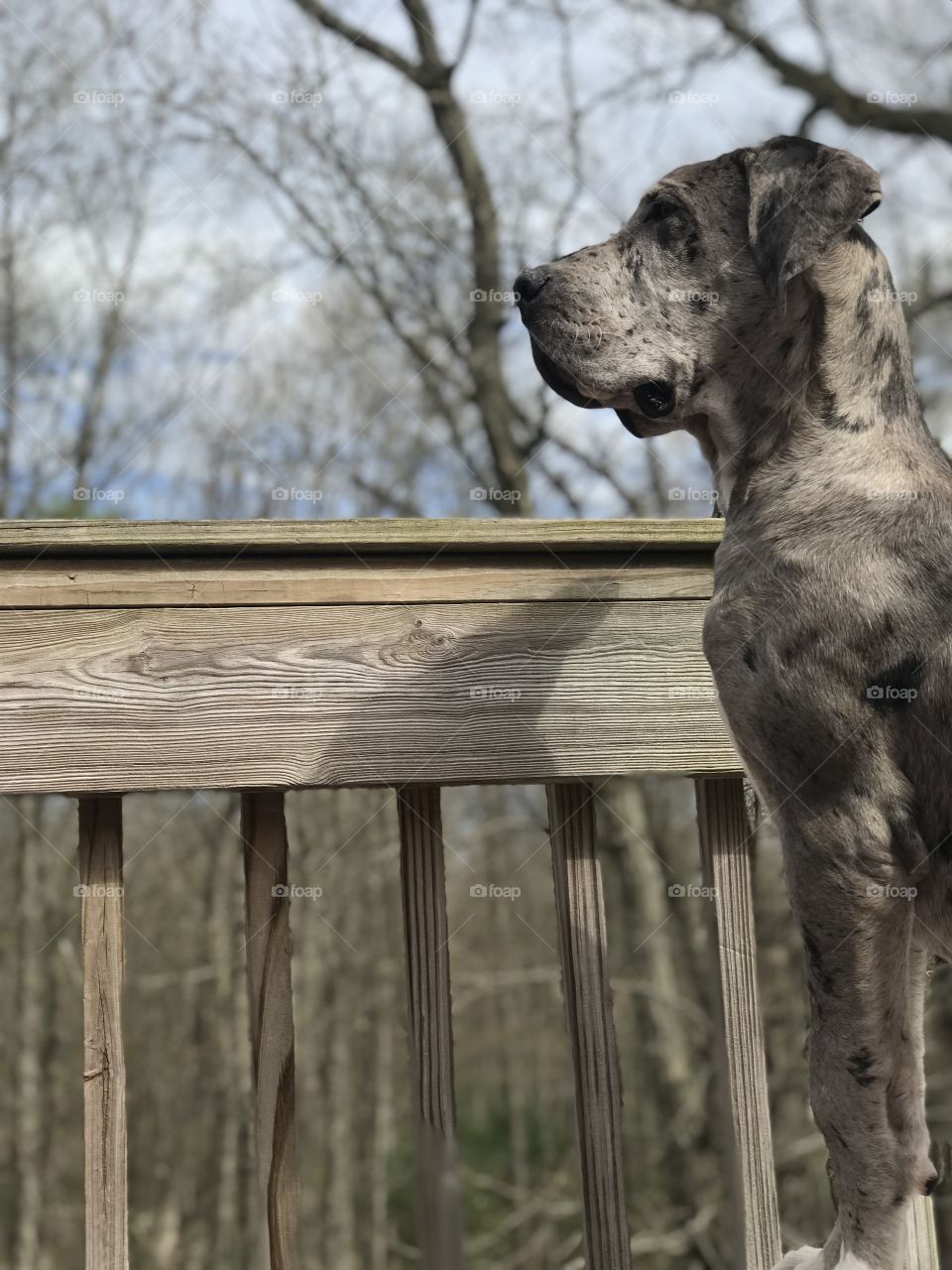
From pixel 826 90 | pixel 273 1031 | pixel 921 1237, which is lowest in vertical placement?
pixel 921 1237

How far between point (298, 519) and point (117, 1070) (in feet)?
3.34

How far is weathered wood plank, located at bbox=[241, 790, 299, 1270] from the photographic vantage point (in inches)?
87.0

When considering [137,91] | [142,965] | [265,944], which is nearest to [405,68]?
[137,91]

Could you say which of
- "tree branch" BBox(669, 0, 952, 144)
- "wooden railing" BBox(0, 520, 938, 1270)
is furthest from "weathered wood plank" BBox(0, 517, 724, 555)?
"tree branch" BBox(669, 0, 952, 144)

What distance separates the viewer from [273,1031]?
2.25 meters

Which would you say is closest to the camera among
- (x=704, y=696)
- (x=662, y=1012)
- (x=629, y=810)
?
(x=704, y=696)

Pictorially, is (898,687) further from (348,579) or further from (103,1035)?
(103,1035)

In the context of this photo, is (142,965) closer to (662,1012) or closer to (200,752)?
(662,1012)

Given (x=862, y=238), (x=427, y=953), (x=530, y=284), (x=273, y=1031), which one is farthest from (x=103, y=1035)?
(x=862, y=238)

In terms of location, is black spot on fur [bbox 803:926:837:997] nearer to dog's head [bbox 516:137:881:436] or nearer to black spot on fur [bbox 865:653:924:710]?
black spot on fur [bbox 865:653:924:710]

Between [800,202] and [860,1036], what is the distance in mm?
1723

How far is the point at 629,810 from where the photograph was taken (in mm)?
11562

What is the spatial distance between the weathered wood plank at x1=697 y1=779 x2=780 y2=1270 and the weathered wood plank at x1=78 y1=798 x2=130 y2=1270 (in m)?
1.12

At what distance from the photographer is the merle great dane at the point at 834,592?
225cm
